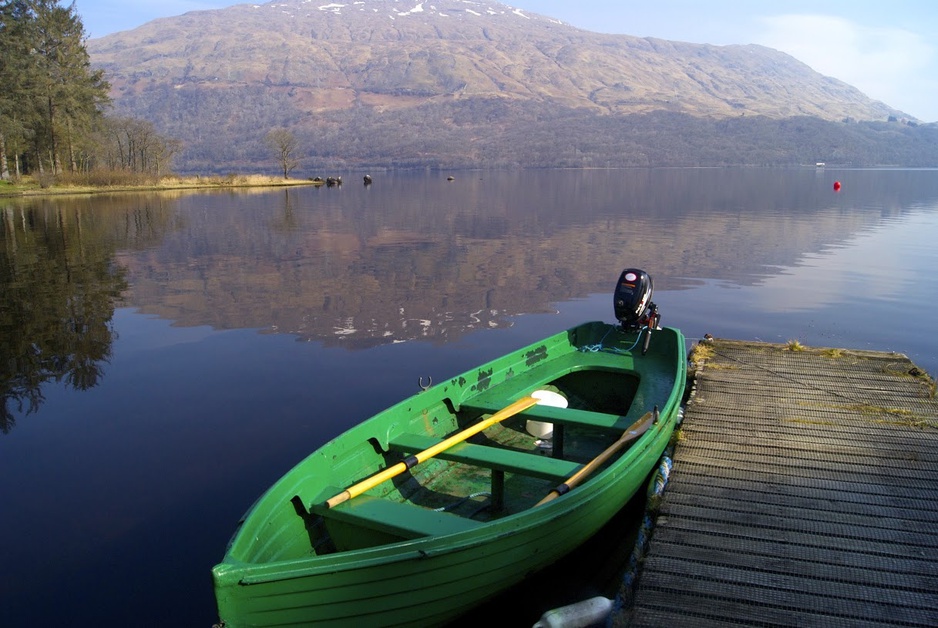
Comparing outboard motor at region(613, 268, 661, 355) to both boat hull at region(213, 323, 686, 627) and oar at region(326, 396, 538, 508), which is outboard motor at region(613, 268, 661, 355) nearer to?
boat hull at region(213, 323, 686, 627)

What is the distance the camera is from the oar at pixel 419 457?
5.31 meters

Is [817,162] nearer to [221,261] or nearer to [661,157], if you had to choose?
[661,157]

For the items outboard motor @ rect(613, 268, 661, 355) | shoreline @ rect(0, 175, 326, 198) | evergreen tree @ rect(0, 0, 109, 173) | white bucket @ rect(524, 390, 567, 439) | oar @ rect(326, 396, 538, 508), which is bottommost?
white bucket @ rect(524, 390, 567, 439)

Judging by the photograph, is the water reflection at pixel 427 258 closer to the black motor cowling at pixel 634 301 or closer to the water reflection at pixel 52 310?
the water reflection at pixel 52 310

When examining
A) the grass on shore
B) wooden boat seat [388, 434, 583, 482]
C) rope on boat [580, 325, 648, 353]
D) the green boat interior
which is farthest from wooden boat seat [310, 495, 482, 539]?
the grass on shore

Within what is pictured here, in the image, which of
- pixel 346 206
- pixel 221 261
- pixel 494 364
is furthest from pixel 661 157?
pixel 494 364

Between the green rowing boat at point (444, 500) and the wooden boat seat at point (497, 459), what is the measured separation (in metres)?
0.02

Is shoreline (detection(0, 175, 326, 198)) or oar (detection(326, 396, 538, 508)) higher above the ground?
shoreline (detection(0, 175, 326, 198))

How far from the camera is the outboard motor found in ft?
33.2

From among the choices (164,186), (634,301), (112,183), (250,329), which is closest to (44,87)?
(112,183)

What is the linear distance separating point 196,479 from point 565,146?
7192 inches

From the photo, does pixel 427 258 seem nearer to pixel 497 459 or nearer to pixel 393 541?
pixel 497 459

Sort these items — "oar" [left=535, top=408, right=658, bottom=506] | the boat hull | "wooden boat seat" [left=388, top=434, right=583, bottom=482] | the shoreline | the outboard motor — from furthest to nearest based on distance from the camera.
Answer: the shoreline < the outboard motor < "wooden boat seat" [left=388, top=434, right=583, bottom=482] < "oar" [left=535, top=408, right=658, bottom=506] < the boat hull

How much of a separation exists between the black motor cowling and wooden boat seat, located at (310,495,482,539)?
568cm
